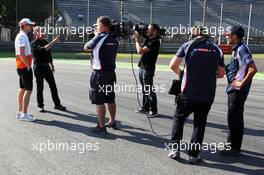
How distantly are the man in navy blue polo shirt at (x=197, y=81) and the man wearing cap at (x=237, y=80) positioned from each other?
308 millimetres

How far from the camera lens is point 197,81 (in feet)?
18.4

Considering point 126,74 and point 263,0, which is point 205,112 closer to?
point 126,74

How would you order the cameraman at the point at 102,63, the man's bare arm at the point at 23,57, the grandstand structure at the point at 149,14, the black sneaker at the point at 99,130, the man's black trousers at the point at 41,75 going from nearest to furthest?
the cameraman at the point at 102,63 → the black sneaker at the point at 99,130 → the man's bare arm at the point at 23,57 → the man's black trousers at the point at 41,75 → the grandstand structure at the point at 149,14

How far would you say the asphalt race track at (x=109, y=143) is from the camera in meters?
5.37

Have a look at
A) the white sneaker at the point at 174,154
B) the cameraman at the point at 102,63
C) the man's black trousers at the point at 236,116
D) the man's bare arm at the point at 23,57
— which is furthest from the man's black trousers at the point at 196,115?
the man's bare arm at the point at 23,57

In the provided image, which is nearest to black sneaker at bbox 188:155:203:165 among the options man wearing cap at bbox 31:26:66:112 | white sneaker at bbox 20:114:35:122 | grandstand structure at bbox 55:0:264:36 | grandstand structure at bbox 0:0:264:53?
white sneaker at bbox 20:114:35:122

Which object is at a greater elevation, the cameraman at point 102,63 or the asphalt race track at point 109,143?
the cameraman at point 102,63

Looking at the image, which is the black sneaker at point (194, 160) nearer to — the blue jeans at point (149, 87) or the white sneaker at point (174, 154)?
the white sneaker at point (174, 154)

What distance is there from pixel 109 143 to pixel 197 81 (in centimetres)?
176

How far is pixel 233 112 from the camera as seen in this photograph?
604 centimetres

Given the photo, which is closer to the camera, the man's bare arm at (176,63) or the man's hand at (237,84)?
the man's bare arm at (176,63)

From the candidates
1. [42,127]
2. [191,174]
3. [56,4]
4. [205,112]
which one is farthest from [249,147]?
[56,4]

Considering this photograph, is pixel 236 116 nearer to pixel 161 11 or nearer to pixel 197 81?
pixel 197 81

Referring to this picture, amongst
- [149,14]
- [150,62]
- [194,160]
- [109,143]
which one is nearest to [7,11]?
[149,14]
